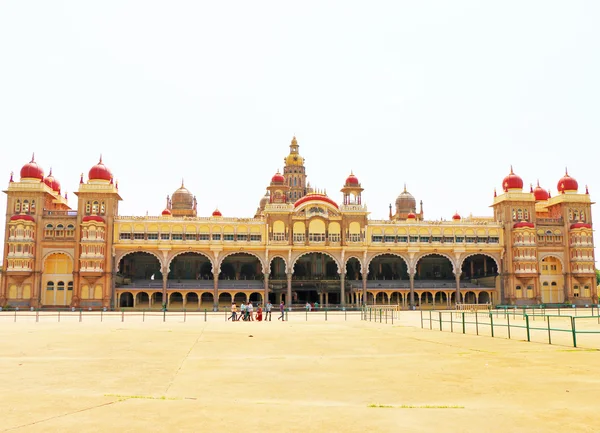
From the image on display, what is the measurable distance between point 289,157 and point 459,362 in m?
85.7

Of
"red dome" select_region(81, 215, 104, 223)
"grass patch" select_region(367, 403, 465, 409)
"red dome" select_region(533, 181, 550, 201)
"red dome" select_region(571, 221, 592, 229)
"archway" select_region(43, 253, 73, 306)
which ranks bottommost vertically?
"grass patch" select_region(367, 403, 465, 409)

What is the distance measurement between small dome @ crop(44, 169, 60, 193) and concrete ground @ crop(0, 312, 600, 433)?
5843 centimetres

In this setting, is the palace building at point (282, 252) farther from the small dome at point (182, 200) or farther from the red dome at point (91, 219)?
the small dome at point (182, 200)

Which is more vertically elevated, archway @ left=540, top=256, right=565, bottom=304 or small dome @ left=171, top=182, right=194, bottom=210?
small dome @ left=171, top=182, right=194, bottom=210

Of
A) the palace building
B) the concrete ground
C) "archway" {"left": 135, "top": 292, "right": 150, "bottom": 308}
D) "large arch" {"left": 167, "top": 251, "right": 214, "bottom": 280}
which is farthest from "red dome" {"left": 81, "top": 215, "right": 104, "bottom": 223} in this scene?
the concrete ground

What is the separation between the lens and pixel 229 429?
9.52 meters

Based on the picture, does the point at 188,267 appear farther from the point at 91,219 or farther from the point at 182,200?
the point at 91,219

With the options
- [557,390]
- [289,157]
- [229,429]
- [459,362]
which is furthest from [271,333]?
[289,157]

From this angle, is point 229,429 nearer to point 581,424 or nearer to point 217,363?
point 581,424

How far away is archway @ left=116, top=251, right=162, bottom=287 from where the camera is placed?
77.6m

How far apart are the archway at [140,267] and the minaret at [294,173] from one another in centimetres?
2678

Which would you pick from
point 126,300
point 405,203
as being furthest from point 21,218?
point 405,203

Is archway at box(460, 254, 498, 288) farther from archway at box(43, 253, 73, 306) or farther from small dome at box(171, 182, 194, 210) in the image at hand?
archway at box(43, 253, 73, 306)

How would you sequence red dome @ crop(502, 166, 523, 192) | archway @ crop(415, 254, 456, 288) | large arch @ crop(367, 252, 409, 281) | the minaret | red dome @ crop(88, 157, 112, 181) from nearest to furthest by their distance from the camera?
red dome @ crop(88, 157, 112, 181), red dome @ crop(502, 166, 523, 192), large arch @ crop(367, 252, 409, 281), archway @ crop(415, 254, 456, 288), the minaret
